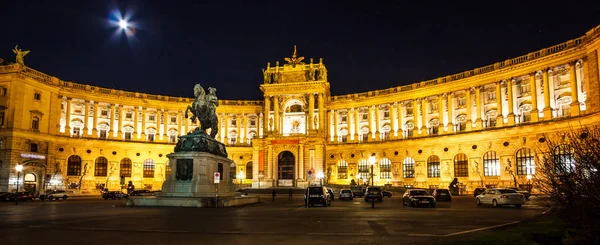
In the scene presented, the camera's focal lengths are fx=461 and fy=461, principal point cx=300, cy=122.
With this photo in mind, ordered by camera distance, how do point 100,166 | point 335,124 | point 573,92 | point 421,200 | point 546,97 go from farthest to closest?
point 335,124
point 100,166
point 546,97
point 573,92
point 421,200

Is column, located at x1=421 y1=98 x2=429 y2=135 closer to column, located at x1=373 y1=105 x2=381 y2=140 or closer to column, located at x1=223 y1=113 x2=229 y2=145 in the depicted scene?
column, located at x1=373 y1=105 x2=381 y2=140

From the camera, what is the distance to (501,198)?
32.5 m

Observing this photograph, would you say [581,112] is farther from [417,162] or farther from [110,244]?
[110,244]

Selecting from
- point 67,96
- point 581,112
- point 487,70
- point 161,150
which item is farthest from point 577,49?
point 67,96

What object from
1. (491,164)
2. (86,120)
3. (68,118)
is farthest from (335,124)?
(68,118)

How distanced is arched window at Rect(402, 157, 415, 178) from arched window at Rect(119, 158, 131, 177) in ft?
145

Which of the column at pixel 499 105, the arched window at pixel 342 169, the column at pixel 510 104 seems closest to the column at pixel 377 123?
the arched window at pixel 342 169

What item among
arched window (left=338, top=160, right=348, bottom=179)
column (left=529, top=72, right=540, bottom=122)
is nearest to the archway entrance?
arched window (left=338, top=160, right=348, bottom=179)

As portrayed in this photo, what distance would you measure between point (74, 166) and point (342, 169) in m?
42.2

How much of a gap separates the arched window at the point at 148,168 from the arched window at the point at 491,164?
5223 cm

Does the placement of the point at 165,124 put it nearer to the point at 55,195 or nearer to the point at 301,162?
the point at 301,162

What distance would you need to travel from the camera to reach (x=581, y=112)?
51.0m

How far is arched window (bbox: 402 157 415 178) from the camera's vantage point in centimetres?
7050

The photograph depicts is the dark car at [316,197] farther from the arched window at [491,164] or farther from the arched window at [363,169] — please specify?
the arched window at [363,169]
